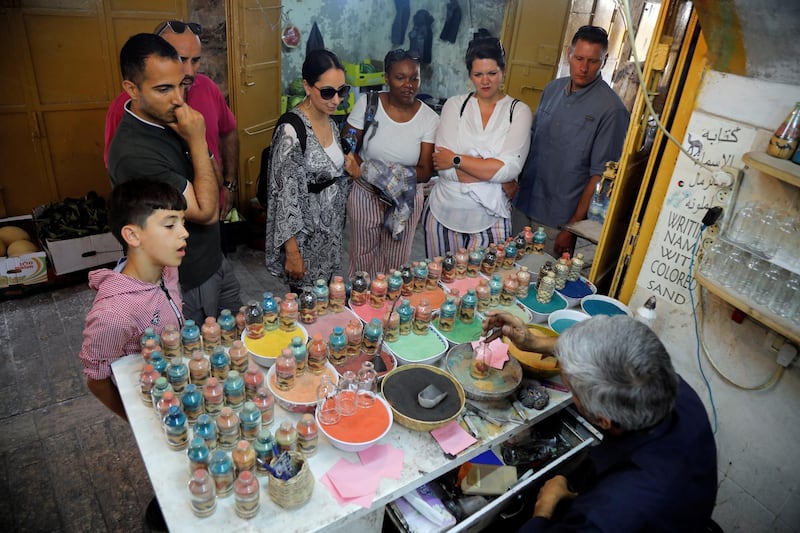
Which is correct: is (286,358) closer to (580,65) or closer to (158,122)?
(158,122)

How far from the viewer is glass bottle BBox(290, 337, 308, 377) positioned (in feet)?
6.44

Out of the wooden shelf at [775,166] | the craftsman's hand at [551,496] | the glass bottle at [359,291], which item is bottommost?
the craftsman's hand at [551,496]

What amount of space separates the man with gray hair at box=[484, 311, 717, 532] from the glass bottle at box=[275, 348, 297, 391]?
3.09 feet

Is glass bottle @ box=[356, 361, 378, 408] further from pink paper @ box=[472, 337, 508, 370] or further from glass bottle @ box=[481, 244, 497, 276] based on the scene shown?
glass bottle @ box=[481, 244, 497, 276]

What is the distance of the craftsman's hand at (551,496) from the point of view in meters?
1.85

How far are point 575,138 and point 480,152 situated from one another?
32.1 inches

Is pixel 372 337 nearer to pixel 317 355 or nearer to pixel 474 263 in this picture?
pixel 317 355

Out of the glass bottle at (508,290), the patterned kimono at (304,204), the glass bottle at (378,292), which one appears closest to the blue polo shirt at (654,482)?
the glass bottle at (508,290)

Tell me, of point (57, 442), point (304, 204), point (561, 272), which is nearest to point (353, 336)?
point (304, 204)

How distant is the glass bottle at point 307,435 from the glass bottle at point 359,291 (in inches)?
32.1

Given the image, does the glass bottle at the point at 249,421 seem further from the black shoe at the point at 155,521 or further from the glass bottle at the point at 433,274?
the glass bottle at the point at 433,274

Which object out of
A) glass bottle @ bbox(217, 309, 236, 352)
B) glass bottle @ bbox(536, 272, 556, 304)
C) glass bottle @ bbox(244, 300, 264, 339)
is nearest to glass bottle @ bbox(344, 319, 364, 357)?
glass bottle @ bbox(244, 300, 264, 339)

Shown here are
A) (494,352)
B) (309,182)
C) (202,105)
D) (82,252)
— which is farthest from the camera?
(82,252)

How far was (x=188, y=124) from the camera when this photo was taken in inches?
91.6
